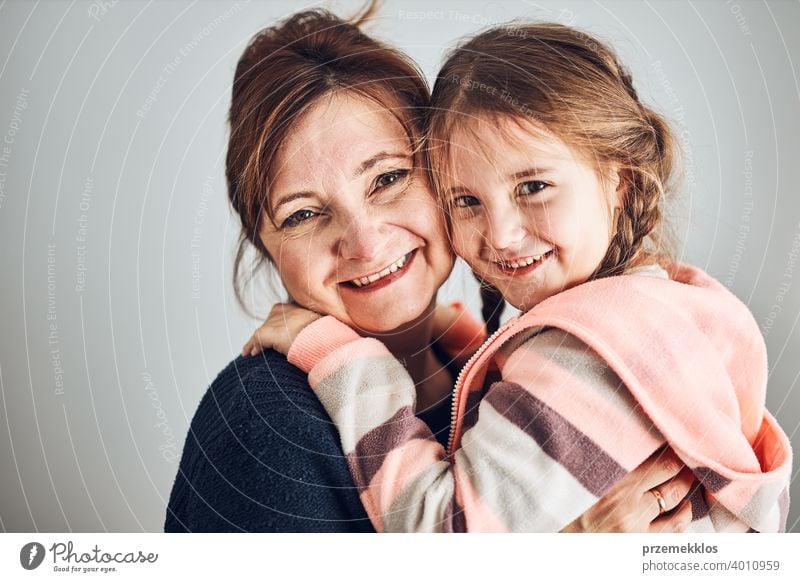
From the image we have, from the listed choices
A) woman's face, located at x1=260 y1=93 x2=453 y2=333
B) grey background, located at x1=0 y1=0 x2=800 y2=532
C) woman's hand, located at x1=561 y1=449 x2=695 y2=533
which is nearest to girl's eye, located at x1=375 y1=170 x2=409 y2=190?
woman's face, located at x1=260 y1=93 x2=453 y2=333

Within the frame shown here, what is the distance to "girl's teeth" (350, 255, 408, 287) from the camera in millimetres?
628

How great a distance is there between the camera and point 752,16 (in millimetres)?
681

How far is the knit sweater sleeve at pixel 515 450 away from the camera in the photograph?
53 centimetres

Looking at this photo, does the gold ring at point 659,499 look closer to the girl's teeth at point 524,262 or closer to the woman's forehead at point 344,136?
the girl's teeth at point 524,262

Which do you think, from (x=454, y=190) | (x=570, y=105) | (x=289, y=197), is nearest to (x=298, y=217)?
(x=289, y=197)

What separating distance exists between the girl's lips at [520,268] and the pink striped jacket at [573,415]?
0.11 feet

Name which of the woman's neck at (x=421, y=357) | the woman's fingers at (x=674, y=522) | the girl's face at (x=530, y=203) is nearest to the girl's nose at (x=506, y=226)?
the girl's face at (x=530, y=203)

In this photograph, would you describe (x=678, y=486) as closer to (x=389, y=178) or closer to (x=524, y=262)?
(x=524, y=262)

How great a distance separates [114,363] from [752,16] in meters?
0.69

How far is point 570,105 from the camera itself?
56cm

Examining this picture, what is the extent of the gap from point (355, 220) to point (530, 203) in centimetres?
14
